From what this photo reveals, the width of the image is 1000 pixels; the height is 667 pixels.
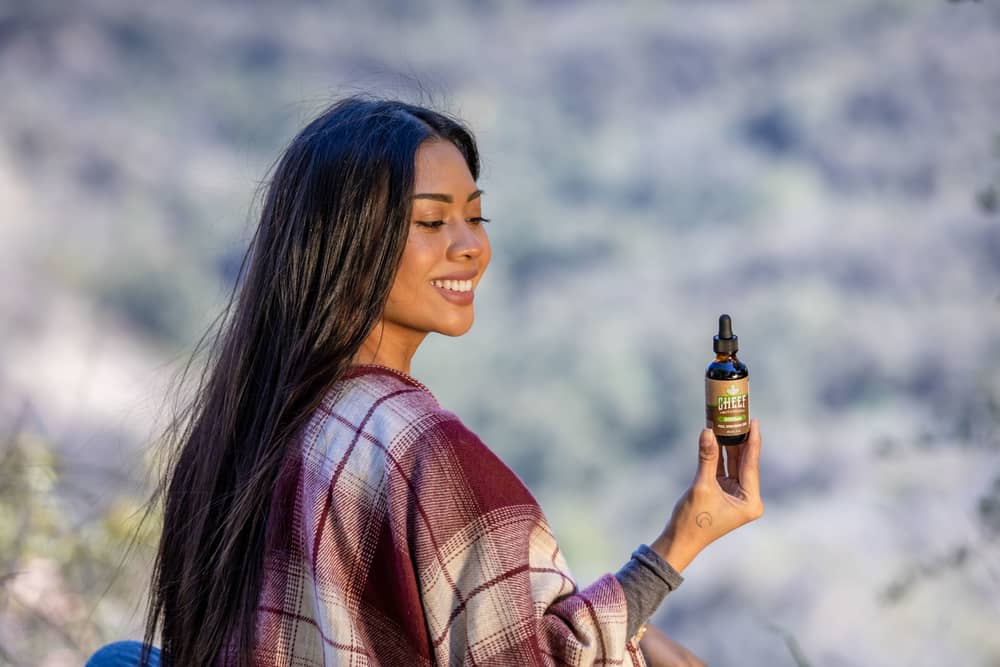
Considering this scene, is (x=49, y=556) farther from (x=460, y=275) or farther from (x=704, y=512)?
(x=704, y=512)

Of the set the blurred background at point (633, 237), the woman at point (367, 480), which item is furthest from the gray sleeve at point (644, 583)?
the blurred background at point (633, 237)

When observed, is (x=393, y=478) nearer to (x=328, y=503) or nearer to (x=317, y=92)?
(x=328, y=503)

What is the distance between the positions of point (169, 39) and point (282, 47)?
58cm

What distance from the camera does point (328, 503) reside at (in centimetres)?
191

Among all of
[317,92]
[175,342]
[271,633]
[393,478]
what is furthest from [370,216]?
[317,92]

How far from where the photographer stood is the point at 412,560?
1.86 m

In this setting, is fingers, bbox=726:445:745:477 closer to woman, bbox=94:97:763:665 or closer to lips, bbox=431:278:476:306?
woman, bbox=94:97:763:665

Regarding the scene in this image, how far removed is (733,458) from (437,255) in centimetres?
59

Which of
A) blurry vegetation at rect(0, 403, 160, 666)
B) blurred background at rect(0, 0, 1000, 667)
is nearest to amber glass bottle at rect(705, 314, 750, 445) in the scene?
blurry vegetation at rect(0, 403, 160, 666)

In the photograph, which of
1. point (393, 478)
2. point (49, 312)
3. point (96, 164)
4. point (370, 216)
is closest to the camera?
point (393, 478)

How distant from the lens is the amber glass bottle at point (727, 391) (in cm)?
205

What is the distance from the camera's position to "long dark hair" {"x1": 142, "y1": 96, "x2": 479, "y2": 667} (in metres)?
2.03

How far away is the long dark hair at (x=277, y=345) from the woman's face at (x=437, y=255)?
0.10 ft

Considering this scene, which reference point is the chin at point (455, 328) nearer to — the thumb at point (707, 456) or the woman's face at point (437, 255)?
the woman's face at point (437, 255)
